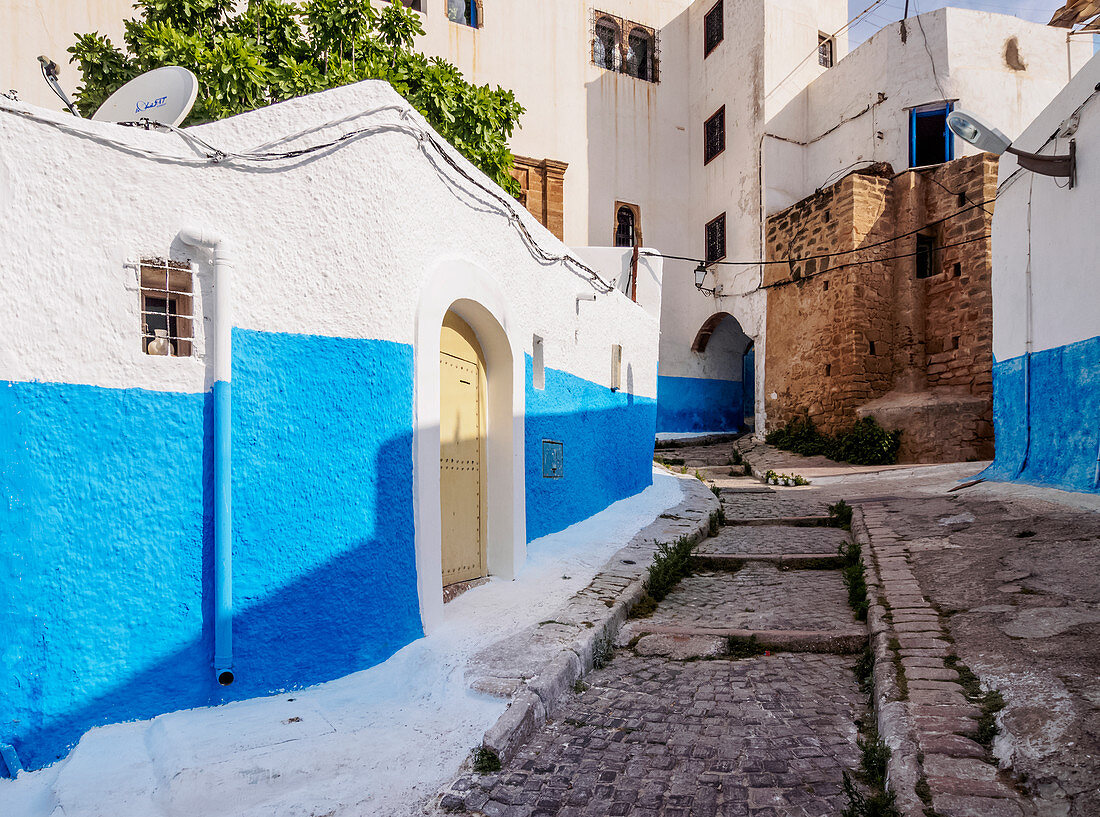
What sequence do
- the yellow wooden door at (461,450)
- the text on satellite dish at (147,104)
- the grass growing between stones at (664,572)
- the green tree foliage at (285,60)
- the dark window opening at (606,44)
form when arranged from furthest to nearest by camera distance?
the dark window opening at (606,44), the green tree foliage at (285,60), the grass growing between stones at (664,572), the yellow wooden door at (461,450), the text on satellite dish at (147,104)

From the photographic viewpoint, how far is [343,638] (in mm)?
3801

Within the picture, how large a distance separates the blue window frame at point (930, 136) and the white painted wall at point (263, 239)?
12.9 m

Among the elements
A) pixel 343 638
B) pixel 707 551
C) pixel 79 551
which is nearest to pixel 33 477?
pixel 79 551

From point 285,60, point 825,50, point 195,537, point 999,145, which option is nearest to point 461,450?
point 195,537

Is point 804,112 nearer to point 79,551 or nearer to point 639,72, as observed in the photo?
point 639,72

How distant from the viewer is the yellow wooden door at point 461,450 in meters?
5.17

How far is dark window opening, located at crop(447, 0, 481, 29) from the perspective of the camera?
54.3 feet

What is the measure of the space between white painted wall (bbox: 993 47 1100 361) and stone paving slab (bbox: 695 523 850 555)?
3050mm

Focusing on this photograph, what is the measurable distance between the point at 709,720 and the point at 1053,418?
20.4ft

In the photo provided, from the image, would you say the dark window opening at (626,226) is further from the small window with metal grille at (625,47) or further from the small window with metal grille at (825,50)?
the small window with metal grille at (825,50)

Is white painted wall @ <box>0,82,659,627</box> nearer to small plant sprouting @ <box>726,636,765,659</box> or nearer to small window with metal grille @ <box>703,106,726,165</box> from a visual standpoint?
small plant sprouting @ <box>726,636,765,659</box>

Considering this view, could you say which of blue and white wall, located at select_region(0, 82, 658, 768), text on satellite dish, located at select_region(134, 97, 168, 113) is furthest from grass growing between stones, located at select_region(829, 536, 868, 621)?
text on satellite dish, located at select_region(134, 97, 168, 113)

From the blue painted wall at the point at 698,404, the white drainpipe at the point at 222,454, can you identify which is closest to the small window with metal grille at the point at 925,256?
the blue painted wall at the point at 698,404

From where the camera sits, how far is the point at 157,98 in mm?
4289
